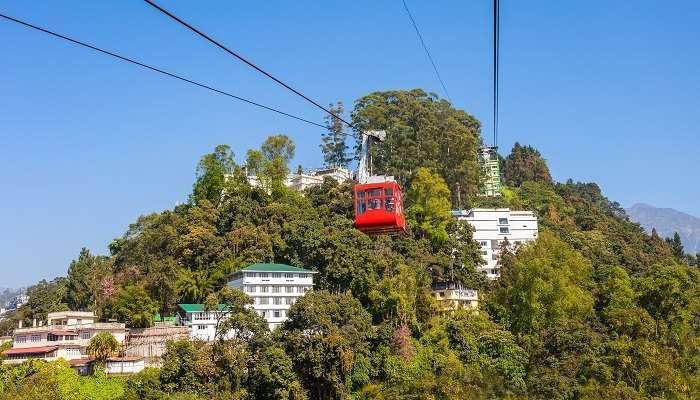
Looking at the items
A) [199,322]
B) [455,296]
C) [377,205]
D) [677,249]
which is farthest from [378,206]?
[677,249]

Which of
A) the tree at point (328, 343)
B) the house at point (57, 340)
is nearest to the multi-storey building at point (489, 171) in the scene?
the tree at point (328, 343)

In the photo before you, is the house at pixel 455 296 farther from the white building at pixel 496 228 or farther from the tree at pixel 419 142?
the tree at pixel 419 142

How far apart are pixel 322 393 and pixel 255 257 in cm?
1050

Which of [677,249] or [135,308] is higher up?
[677,249]

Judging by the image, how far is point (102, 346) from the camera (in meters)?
35.3

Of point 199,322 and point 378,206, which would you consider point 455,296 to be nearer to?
point 199,322

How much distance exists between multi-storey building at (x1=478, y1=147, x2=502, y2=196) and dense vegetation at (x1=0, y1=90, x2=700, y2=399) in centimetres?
1135

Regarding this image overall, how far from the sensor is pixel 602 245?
58469mm

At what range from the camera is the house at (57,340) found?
36.6 metres

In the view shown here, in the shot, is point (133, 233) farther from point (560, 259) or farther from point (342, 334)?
point (560, 259)

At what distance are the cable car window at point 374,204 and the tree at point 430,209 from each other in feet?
88.1

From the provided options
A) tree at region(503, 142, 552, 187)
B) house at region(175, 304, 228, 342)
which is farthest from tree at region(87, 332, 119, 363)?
tree at region(503, 142, 552, 187)

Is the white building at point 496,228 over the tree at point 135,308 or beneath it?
over

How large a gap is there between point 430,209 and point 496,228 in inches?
289
